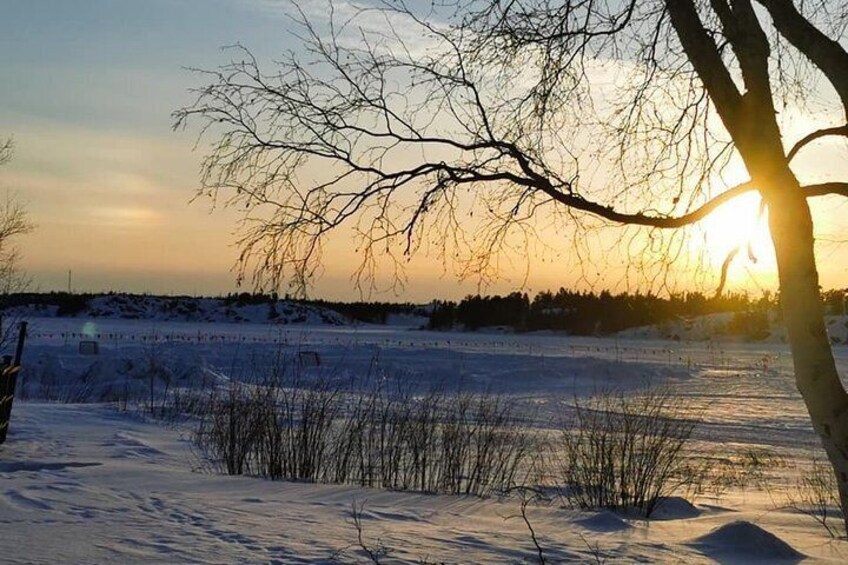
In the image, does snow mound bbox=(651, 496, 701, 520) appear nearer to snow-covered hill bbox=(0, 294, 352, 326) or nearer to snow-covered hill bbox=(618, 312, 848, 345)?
snow-covered hill bbox=(618, 312, 848, 345)

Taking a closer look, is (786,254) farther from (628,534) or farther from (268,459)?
(268,459)

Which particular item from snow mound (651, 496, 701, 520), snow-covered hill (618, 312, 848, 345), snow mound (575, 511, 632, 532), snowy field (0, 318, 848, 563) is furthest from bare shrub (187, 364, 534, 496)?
snow-covered hill (618, 312, 848, 345)

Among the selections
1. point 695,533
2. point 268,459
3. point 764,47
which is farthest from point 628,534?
point 268,459

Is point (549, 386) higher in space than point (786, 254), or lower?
lower

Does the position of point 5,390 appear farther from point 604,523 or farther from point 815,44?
point 815,44

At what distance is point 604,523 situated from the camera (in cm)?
770

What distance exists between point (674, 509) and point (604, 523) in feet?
6.02

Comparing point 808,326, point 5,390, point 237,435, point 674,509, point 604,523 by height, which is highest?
point 808,326

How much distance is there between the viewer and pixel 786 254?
4402 millimetres

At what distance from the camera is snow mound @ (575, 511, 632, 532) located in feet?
24.5

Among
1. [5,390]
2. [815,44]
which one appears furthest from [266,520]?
[5,390]

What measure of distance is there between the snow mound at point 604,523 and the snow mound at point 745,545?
0.74m

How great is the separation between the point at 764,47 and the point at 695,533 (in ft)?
14.1

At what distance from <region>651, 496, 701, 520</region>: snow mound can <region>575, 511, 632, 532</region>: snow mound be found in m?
0.95
